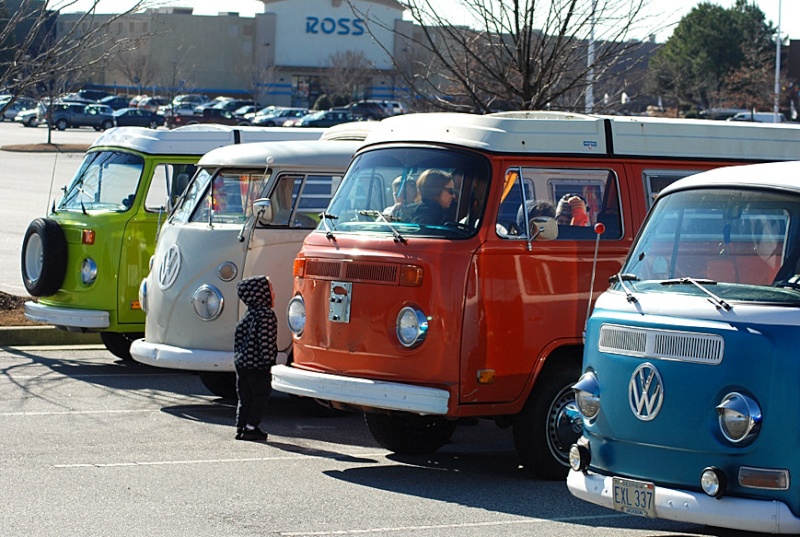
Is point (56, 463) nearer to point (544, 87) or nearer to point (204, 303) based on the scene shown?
point (204, 303)

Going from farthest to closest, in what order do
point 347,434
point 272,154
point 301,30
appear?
1. point 301,30
2. point 272,154
3. point 347,434

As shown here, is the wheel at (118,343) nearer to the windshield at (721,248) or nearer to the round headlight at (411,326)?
the round headlight at (411,326)

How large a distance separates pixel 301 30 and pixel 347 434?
85775 mm

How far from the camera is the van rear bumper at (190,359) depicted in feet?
36.7

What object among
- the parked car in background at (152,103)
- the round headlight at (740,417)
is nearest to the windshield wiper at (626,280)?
the round headlight at (740,417)

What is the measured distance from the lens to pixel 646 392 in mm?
6539

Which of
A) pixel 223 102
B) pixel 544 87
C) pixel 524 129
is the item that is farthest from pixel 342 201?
pixel 223 102

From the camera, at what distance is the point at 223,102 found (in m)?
80.1

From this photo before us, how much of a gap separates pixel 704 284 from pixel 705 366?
0.59 meters

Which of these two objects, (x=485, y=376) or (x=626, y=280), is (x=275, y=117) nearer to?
(x=485, y=376)

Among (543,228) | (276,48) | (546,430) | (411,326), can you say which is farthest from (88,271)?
(276,48)

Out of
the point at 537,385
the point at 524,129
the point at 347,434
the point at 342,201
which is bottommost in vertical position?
the point at 347,434

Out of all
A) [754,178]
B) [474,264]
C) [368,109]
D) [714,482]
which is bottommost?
[714,482]

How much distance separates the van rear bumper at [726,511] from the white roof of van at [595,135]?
342 cm
